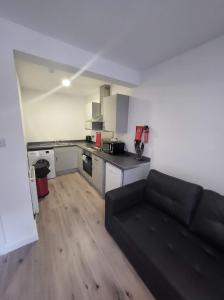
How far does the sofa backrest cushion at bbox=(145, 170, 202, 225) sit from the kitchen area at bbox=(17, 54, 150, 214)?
45 centimetres

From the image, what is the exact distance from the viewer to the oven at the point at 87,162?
3.23 meters

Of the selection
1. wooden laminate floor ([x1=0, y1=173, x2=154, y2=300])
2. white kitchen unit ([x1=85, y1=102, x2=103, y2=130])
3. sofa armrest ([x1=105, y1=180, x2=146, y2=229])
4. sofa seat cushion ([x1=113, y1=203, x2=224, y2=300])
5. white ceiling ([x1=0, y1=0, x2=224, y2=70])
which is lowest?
wooden laminate floor ([x1=0, y1=173, x2=154, y2=300])

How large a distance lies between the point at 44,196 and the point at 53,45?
264 cm

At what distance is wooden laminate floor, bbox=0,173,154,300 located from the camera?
49.1 inches

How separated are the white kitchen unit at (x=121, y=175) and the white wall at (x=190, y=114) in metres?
0.26

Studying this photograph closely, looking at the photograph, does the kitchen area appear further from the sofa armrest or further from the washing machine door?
the sofa armrest

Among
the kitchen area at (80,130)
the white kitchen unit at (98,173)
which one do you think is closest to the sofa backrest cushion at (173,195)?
the kitchen area at (80,130)

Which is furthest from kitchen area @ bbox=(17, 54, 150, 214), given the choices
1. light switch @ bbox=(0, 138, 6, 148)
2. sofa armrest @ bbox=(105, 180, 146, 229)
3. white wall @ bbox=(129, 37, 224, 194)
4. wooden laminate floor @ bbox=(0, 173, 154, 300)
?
light switch @ bbox=(0, 138, 6, 148)

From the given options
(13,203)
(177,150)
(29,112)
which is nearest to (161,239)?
(177,150)

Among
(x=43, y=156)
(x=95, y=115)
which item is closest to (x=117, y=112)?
(x=95, y=115)

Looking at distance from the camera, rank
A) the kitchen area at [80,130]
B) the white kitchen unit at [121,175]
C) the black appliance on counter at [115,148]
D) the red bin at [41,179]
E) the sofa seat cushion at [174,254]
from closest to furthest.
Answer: the sofa seat cushion at [174,254], the white kitchen unit at [121,175], the kitchen area at [80,130], the red bin at [41,179], the black appliance on counter at [115,148]

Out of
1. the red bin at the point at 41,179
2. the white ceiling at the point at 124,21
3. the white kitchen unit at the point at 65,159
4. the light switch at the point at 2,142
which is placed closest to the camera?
the white ceiling at the point at 124,21

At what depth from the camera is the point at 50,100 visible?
3824 millimetres

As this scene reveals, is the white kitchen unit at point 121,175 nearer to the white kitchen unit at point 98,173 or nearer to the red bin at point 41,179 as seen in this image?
the white kitchen unit at point 98,173
